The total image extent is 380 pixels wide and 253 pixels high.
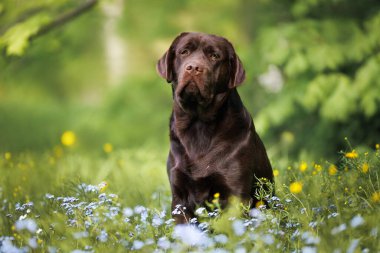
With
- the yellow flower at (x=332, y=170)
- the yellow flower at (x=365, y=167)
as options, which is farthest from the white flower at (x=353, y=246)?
the yellow flower at (x=332, y=170)

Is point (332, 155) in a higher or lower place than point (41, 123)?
lower

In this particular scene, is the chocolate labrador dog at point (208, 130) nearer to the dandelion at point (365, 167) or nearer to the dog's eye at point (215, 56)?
the dog's eye at point (215, 56)

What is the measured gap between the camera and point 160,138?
36.8ft

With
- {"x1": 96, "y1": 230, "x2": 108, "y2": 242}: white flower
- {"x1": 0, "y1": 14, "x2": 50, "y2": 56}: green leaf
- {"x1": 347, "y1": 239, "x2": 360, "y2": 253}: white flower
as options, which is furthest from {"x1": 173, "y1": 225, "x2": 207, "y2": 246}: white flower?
{"x1": 0, "y1": 14, "x2": 50, "y2": 56}: green leaf

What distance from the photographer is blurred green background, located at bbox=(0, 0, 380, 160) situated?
302 inches

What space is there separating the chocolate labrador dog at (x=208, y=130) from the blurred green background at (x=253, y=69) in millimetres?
2489

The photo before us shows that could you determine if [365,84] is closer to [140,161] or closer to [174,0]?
[140,161]

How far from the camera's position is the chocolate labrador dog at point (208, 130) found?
3803 millimetres

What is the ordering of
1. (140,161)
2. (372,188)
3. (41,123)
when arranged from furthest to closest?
(41,123)
(140,161)
(372,188)

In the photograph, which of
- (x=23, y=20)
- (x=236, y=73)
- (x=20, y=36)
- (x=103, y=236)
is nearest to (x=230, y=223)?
(x=103, y=236)

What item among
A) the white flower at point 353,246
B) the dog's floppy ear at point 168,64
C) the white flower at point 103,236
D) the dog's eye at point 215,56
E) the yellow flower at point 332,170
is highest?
the dog's floppy ear at point 168,64

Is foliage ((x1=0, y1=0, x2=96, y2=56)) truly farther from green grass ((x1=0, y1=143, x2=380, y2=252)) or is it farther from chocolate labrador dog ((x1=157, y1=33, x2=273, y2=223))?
chocolate labrador dog ((x1=157, y1=33, x2=273, y2=223))

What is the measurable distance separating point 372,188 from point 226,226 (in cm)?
109

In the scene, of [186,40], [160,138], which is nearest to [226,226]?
[186,40]
